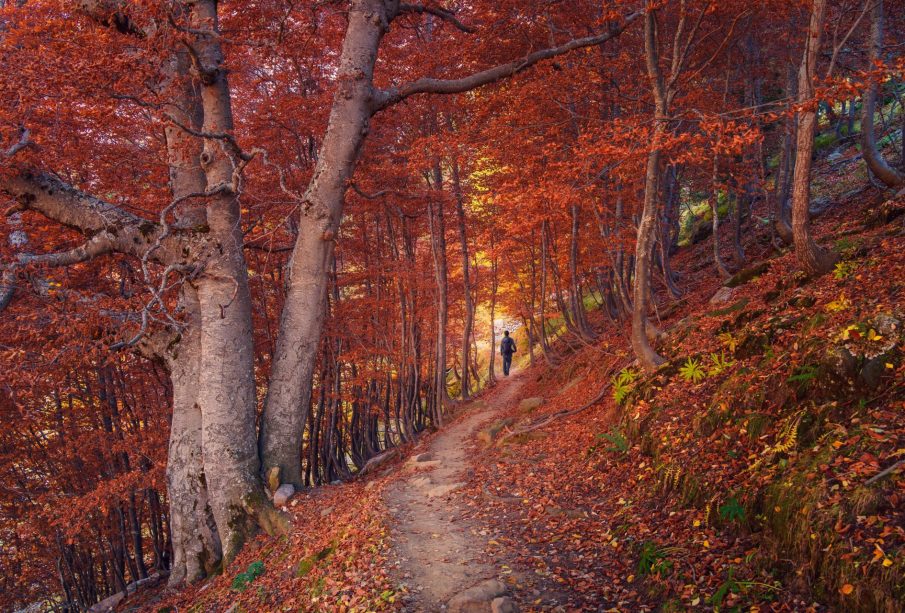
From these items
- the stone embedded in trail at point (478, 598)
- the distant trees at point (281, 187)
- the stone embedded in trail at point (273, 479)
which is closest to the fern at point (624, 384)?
the distant trees at point (281, 187)

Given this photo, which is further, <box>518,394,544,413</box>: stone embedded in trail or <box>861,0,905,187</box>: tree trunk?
<box>518,394,544,413</box>: stone embedded in trail

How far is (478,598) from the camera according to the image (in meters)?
3.92

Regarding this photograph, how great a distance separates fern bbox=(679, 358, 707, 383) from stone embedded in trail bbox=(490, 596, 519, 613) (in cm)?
371

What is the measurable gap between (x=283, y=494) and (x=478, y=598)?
4.41 m

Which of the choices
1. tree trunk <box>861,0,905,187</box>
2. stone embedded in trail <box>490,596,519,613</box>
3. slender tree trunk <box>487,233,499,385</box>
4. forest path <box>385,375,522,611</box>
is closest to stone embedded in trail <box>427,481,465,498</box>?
forest path <box>385,375,522,611</box>

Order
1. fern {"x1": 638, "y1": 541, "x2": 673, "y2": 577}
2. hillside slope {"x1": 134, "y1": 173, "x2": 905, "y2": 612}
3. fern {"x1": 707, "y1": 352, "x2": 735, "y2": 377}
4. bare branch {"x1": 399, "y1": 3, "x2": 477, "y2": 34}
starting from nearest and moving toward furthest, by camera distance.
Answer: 1. hillside slope {"x1": 134, "y1": 173, "x2": 905, "y2": 612}
2. fern {"x1": 638, "y1": 541, "x2": 673, "y2": 577}
3. fern {"x1": 707, "y1": 352, "x2": 735, "y2": 377}
4. bare branch {"x1": 399, "y1": 3, "x2": 477, "y2": 34}

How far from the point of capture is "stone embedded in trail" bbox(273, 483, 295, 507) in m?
7.23

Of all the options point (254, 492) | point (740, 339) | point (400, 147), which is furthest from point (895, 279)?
point (400, 147)

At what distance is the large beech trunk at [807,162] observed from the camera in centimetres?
556

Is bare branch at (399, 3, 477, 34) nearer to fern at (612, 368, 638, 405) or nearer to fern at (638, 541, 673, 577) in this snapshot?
fern at (612, 368, 638, 405)

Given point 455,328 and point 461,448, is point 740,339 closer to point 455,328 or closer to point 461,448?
point 461,448

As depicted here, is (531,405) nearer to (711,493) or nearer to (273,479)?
(273,479)

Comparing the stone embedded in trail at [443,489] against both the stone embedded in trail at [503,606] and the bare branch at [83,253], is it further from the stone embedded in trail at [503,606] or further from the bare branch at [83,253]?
the bare branch at [83,253]

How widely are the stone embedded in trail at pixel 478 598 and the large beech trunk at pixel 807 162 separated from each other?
5.56 meters
